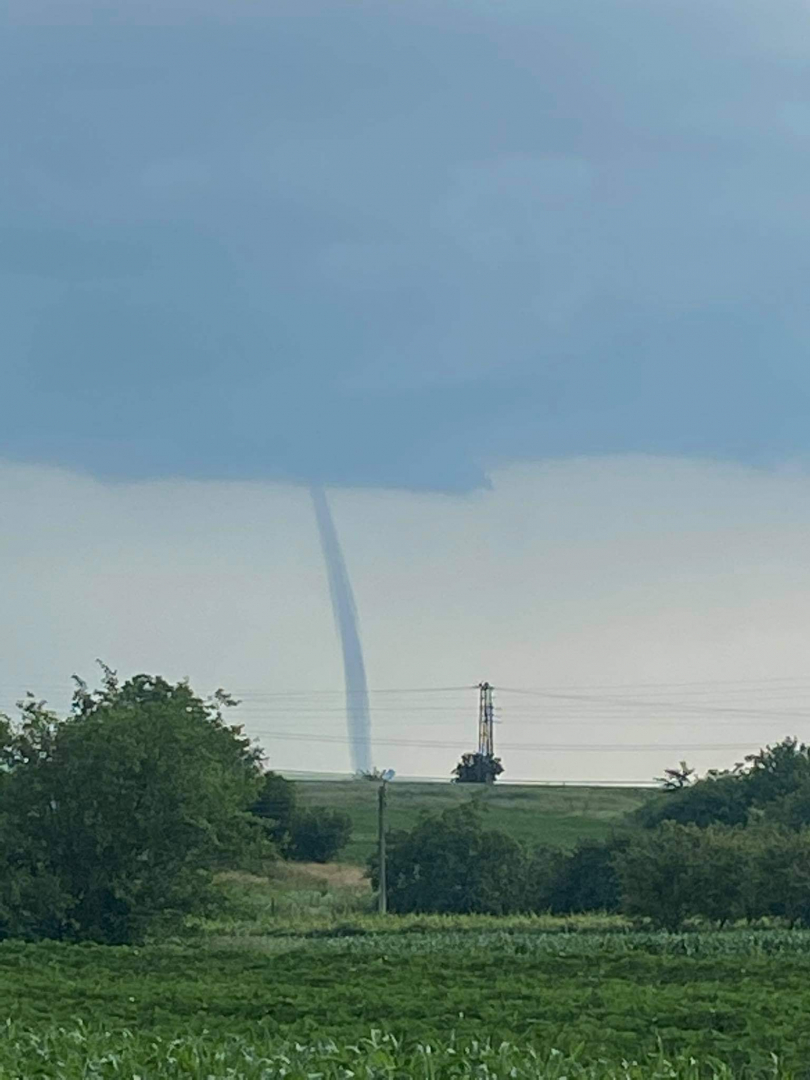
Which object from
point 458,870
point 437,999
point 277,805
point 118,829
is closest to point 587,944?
point 118,829

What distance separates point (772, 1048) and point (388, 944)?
2725 centimetres

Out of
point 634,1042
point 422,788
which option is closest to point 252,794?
point 634,1042

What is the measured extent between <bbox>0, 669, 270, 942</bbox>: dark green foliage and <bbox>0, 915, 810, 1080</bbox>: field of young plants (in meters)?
2.24

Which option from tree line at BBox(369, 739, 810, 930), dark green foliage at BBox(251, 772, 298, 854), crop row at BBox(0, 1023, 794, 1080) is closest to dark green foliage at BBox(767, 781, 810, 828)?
tree line at BBox(369, 739, 810, 930)

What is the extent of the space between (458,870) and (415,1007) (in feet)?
146

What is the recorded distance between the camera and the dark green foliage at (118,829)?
47.7m

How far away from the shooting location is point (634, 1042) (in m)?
19.7

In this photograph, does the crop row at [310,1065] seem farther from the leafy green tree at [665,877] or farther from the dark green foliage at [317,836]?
the dark green foliage at [317,836]

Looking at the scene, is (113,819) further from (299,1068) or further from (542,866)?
(299,1068)

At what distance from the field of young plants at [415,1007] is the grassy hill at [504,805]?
148 feet

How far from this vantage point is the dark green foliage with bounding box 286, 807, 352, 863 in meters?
86.1

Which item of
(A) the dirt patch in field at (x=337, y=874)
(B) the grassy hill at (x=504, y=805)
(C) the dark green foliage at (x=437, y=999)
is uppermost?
(B) the grassy hill at (x=504, y=805)

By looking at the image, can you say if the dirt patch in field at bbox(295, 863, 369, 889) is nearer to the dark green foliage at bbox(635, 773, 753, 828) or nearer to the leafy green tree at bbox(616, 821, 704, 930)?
the dark green foliage at bbox(635, 773, 753, 828)

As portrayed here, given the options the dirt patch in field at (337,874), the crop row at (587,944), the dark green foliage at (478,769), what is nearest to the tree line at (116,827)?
the crop row at (587,944)
